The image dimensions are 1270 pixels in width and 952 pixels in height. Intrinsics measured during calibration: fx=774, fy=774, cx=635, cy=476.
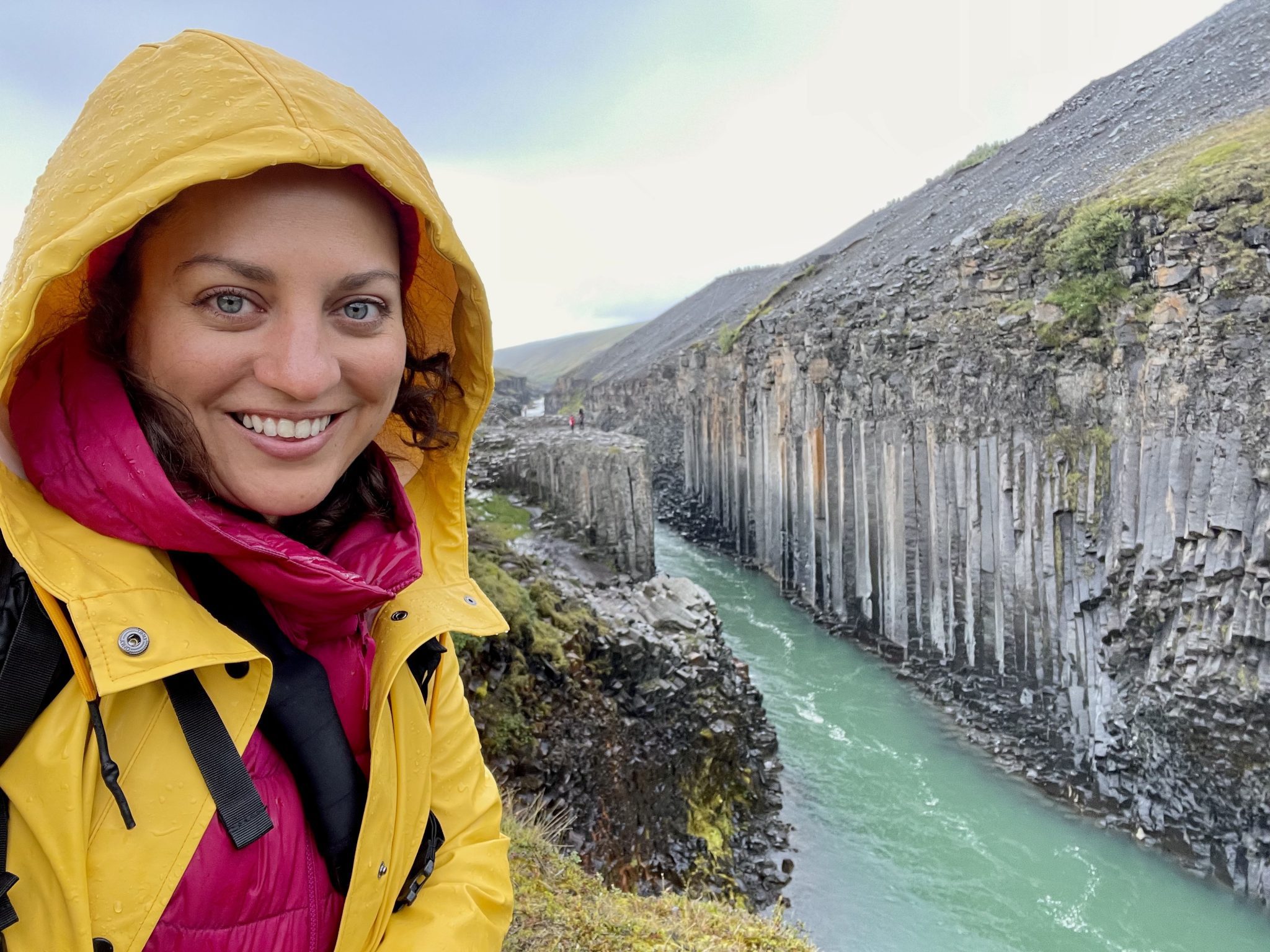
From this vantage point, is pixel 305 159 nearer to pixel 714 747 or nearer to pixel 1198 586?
pixel 714 747

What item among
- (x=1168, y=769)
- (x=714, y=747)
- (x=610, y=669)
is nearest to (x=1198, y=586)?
(x=1168, y=769)

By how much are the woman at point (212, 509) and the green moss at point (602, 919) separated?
3163 millimetres

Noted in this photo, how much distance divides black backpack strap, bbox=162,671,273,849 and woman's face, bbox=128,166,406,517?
0.41m

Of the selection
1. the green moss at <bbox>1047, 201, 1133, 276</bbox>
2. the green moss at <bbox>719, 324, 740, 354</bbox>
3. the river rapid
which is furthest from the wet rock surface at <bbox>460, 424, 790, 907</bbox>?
the green moss at <bbox>719, 324, 740, 354</bbox>

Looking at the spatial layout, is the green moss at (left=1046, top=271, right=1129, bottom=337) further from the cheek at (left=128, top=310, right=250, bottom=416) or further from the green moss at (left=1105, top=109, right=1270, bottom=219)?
the cheek at (left=128, top=310, right=250, bottom=416)

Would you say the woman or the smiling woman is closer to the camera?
the woman

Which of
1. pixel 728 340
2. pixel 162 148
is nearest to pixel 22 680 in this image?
pixel 162 148

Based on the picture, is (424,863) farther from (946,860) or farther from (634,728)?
(946,860)

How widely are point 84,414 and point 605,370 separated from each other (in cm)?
7085

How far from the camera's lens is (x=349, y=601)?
1770mm

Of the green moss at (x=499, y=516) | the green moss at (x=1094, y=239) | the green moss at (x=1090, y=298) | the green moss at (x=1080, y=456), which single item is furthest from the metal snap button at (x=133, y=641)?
the green moss at (x=1094, y=239)

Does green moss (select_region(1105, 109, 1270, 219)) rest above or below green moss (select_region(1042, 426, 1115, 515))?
above

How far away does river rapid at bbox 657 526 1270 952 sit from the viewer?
32.7 feet

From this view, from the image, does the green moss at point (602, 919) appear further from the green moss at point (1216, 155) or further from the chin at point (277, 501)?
the green moss at point (1216, 155)
